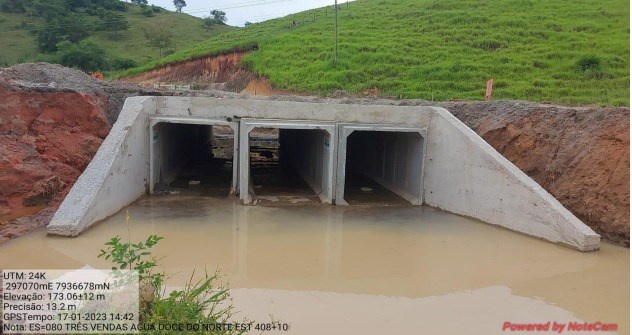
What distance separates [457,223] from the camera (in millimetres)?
8875

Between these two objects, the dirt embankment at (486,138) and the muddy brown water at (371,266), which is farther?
the dirt embankment at (486,138)

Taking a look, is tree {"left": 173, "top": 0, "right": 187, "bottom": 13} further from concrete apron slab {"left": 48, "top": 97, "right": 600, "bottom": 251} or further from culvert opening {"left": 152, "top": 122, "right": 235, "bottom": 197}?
concrete apron slab {"left": 48, "top": 97, "right": 600, "bottom": 251}

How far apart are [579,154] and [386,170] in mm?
5694

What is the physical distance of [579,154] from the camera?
27.0ft

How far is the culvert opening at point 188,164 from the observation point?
1135 centimetres

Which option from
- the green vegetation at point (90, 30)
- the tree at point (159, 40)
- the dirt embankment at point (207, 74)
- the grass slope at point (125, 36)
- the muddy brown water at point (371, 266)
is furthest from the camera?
the tree at point (159, 40)

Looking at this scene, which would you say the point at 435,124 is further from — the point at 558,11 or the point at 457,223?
the point at 558,11

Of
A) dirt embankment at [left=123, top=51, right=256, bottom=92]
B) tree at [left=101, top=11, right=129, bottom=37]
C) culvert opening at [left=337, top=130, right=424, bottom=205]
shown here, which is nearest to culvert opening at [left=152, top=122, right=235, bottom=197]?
culvert opening at [left=337, top=130, right=424, bottom=205]

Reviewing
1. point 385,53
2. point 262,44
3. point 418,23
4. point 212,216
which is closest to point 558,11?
point 418,23

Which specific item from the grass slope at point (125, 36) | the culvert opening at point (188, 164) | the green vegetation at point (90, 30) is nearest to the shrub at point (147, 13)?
the green vegetation at point (90, 30)

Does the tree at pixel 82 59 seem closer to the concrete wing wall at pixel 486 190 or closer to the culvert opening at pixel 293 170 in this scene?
the culvert opening at pixel 293 170

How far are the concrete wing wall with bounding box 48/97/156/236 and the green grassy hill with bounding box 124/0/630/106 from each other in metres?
11.5

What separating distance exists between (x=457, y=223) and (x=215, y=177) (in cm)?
772

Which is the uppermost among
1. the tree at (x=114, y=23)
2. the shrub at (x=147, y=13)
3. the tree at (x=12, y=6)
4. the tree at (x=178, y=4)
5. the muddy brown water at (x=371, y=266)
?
the tree at (x=178, y=4)
